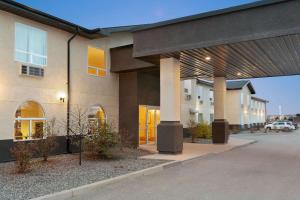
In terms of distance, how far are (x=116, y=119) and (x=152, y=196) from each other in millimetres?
11651

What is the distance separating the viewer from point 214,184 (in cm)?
948

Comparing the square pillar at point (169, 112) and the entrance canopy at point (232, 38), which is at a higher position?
the entrance canopy at point (232, 38)

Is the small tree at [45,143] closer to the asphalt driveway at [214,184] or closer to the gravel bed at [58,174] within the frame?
the gravel bed at [58,174]

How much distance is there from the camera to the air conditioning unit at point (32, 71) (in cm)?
1424

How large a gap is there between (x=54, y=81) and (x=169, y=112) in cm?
554

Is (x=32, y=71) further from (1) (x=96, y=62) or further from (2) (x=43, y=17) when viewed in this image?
(1) (x=96, y=62)

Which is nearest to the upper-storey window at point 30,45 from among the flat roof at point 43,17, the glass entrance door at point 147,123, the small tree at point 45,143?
the flat roof at point 43,17

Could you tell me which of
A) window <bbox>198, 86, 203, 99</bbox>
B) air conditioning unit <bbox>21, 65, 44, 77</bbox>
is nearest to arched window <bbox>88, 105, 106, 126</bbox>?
air conditioning unit <bbox>21, 65, 44, 77</bbox>

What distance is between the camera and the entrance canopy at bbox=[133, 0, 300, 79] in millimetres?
12219

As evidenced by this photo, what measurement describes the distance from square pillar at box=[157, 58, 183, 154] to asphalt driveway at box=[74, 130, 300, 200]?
97.6 inches

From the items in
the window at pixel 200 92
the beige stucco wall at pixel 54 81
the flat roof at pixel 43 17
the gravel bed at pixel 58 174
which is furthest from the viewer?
Result: the window at pixel 200 92

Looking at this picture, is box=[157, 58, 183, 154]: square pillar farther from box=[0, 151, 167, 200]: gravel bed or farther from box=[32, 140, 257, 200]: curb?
box=[32, 140, 257, 200]: curb

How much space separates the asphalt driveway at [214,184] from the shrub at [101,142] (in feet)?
10.1

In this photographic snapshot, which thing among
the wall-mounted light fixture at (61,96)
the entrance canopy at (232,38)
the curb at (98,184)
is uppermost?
the entrance canopy at (232,38)
